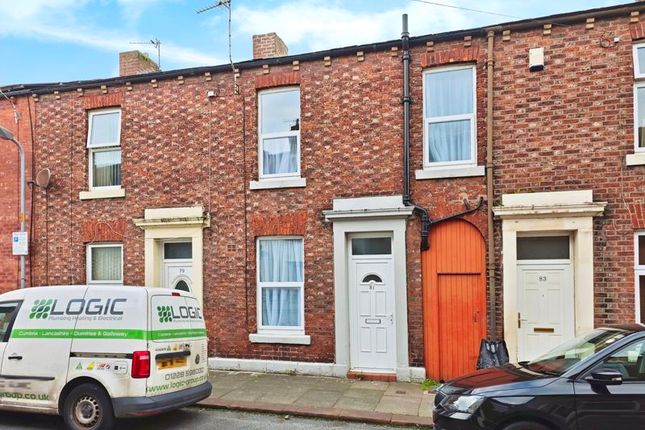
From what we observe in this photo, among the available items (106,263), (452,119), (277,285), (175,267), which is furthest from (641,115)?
(106,263)

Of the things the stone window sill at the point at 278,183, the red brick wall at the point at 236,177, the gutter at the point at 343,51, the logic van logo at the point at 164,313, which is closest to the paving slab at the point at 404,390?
the red brick wall at the point at 236,177

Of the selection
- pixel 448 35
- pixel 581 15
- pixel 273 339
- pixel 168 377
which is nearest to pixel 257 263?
pixel 273 339

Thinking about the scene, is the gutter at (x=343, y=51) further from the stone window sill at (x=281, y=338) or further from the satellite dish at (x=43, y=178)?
the stone window sill at (x=281, y=338)

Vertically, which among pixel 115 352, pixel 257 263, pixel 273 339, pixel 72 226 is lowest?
pixel 273 339

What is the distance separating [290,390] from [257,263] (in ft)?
Answer: 8.60

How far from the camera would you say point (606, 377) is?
4.78m

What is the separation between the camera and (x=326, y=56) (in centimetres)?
962

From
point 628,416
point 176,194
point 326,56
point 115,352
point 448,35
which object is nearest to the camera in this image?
point 628,416

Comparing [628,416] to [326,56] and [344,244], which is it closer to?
[344,244]

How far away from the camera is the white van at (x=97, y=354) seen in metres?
6.22

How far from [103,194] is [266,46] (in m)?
4.66

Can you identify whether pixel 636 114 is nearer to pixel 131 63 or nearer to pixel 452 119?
pixel 452 119

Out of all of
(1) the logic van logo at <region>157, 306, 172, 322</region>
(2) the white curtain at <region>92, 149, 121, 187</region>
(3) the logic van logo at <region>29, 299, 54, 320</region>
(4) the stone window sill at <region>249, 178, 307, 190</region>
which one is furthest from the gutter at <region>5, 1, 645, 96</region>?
(3) the logic van logo at <region>29, 299, 54, 320</region>

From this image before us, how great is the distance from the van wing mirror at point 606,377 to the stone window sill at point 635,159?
441 cm
